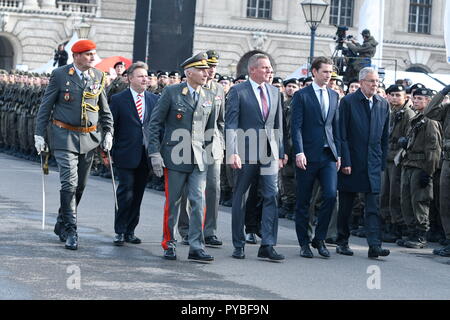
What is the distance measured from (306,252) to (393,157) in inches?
113

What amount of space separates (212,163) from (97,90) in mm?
1348

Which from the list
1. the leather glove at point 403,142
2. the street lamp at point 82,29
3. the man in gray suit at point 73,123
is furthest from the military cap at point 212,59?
the street lamp at point 82,29

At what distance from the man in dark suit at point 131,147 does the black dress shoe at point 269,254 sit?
143 centimetres

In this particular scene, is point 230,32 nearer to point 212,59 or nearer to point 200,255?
point 212,59

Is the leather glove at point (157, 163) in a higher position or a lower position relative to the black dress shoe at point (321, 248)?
higher

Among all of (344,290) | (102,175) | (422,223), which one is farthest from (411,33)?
(344,290)

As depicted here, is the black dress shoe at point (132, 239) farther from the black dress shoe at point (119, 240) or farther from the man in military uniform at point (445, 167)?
the man in military uniform at point (445, 167)

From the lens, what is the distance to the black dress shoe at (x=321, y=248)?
37.5 feet

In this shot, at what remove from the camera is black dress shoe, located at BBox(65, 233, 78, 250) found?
36.1 ft

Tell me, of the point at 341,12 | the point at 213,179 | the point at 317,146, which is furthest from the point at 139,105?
the point at 341,12

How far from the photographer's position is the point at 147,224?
534 inches

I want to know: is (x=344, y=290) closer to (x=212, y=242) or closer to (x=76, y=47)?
(x=212, y=242)

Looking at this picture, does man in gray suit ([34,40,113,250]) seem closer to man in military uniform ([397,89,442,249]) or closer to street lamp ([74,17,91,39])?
man in military uniform ([397,89,442,249])

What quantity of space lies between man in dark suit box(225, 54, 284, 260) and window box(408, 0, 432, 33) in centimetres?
4694
